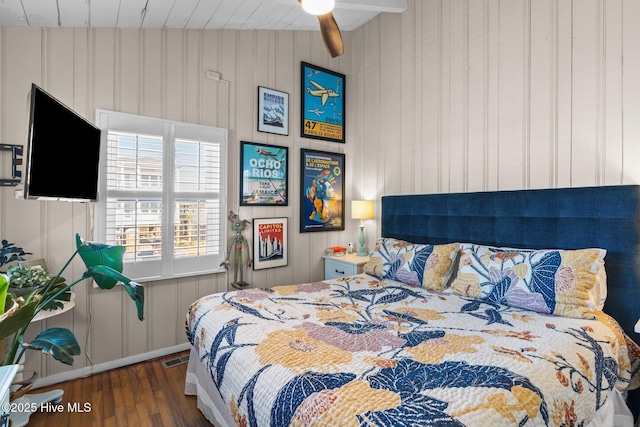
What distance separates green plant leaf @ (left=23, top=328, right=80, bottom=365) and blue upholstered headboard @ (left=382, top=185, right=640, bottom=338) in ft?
8.53

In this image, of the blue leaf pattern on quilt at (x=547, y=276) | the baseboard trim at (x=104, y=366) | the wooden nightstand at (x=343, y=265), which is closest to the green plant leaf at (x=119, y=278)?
the baseboard trim at (x=104, y=366)

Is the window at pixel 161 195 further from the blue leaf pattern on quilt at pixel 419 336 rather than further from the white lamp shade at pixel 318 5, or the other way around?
the blue leaf pattern on quilt at pixel 419 336

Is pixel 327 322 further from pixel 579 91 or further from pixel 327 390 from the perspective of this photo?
pixel 579 91

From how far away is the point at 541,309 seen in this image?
1895 millimetres

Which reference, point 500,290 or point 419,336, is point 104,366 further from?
point 500,290

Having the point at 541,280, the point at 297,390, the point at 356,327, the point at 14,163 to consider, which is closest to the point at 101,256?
the point at 297,390

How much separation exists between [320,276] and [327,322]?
6.67 feet

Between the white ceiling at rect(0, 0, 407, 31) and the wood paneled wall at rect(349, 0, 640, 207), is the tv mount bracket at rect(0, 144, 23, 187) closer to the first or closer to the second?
the white ceiling at rect(0, 0, 407, 31)

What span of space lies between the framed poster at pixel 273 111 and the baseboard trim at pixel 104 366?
2.17m

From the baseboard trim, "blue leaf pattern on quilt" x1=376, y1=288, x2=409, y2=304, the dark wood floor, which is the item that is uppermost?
"blue leaf pattern on quilt" x1=376, y1=288, x2=409, y2=304

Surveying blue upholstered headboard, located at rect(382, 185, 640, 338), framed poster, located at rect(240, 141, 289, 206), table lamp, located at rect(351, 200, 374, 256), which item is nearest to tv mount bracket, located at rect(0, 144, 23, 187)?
framed poster, located at rect(240, 141, 289, 206)

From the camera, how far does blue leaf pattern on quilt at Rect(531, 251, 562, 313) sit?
188 centimetres

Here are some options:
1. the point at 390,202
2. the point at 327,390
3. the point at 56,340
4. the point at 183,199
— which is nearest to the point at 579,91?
the point at 390,202

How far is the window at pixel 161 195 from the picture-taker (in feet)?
8.25
